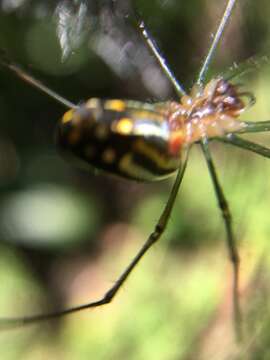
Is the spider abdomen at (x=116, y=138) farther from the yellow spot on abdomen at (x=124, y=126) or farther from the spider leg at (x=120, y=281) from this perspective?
the spider leg at (x=120, y=281)

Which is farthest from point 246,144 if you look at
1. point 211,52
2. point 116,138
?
point 116,138

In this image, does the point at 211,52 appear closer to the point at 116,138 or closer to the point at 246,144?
the point at 246,144

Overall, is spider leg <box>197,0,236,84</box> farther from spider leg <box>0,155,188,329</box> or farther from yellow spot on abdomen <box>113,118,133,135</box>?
yellow spot on abdomen <box>113,118,133,135</box>

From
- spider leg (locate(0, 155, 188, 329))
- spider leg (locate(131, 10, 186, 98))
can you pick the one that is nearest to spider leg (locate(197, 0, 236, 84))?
spider leg (locate(131, 10, 186, 98))

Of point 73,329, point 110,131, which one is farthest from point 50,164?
point 110,131

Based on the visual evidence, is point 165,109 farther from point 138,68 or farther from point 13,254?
point 13,254

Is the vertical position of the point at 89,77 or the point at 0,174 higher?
the point at 89,77

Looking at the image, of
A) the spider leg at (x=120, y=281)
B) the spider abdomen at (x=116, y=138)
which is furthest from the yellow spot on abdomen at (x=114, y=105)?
the spider leg at (x=120, y=281)
